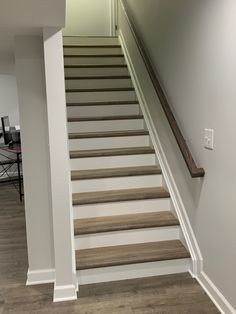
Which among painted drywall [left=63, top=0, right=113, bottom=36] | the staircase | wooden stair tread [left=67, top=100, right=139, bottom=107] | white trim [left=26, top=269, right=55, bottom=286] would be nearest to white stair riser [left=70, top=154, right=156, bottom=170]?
the staircase

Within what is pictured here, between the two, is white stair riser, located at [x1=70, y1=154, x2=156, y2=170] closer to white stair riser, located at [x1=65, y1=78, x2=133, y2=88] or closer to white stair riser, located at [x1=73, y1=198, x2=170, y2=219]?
white stair riser, located at [x1=73, y1=198, x2=170, y2=219]

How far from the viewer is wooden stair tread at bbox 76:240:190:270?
2539 millimetres

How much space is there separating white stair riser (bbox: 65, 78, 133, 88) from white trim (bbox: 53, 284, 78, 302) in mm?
2689

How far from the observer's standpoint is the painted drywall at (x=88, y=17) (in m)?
5.87

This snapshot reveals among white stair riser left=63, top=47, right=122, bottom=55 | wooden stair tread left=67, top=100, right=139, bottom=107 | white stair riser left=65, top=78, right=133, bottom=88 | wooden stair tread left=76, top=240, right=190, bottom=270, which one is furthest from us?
white stair riser left=63, top=47, right=122, bottom=55

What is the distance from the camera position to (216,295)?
2.26 m

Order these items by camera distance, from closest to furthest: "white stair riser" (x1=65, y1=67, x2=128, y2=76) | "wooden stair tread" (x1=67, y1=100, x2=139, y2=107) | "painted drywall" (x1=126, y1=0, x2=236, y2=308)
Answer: "painted drywall" (x1=126, y1=0, x2=236, y2=308) < "wooden stair tread" (x1=67, y1=100, x2=139, y2=107) < "white stair riser" (x1=65, y1=67, x2=128, y2=76)

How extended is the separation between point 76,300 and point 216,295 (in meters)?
0.99

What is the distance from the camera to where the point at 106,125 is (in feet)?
12.4

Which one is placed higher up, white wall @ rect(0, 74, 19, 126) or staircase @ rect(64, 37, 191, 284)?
white wall @ rect(0, 74, 19, 126)

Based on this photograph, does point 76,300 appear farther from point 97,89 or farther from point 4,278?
point 97,89

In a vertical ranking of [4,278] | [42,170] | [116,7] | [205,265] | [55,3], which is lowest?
[4,278]

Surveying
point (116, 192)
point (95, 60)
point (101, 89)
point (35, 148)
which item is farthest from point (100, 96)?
point (35, 148)

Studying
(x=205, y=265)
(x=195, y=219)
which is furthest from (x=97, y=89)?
(x=205, y=265)
